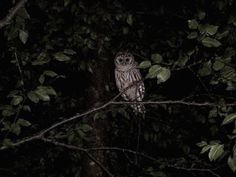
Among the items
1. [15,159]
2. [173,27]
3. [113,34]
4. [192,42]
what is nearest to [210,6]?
[173,27]

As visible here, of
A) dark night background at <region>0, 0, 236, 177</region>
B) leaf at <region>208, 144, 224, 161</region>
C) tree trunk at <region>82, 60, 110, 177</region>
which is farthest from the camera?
tree trunk at <region>82, 60, 110, 177</region>

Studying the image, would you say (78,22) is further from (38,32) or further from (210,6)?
(210,6)

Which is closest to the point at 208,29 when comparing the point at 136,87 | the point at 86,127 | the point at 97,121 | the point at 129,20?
the point at 86,127

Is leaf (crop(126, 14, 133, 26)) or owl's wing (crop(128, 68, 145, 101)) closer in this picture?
leaf (crop(126, 14, 133, 26))

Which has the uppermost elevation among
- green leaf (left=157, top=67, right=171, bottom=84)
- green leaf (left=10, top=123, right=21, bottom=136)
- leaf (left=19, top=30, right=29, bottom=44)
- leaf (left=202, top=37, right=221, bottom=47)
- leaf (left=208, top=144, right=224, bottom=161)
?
leaf (left=19, top=30, right=29, bottom=44)

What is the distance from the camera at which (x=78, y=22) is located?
315cm

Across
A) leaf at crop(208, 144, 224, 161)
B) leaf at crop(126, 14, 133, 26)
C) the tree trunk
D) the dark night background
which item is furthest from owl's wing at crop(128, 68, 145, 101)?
leaf at crop(208, 144, 224, 161)

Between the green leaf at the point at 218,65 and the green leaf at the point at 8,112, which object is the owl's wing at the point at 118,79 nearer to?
the green leaf at the point at 8,112

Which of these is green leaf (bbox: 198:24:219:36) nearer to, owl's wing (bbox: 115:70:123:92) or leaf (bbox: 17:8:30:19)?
leaf (bbox: 17:8:30:19)

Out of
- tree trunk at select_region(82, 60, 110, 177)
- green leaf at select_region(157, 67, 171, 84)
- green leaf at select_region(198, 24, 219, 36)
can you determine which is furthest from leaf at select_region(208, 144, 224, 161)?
tree trunk at select_region(82, 60, 110, 177)

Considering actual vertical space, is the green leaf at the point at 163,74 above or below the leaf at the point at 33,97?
above

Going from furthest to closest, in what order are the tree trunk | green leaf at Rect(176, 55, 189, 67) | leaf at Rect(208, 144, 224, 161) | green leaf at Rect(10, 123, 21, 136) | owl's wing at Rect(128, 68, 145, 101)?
owl's wing at Rect(128, 68, 145, 101) → the tree trunk → green leaf at Rect(10, 123, 21, 136) → green leaf at Rect(176, 55, 189, 67) → leaf at Rect(208, 144, 224, 161)

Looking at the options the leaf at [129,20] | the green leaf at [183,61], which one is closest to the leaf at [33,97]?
the green leaf at [183,61]

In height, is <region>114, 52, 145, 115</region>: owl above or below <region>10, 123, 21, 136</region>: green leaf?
below
